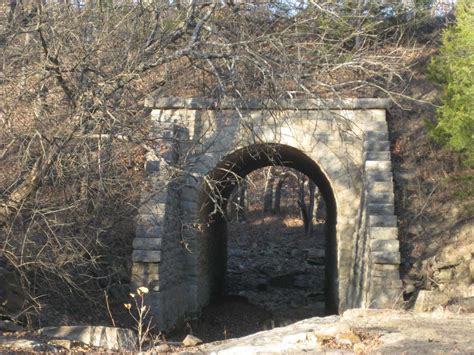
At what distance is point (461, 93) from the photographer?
39.3 feet

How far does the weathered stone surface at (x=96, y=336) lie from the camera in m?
7.28

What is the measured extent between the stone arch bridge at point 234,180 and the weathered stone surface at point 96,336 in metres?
2.91

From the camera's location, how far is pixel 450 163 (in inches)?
513

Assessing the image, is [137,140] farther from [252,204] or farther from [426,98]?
[252,204]

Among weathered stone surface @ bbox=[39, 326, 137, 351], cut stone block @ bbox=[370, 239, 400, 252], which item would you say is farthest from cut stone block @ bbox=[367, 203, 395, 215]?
weathered stone surface @ bbox=[39, 326, 137, 351]

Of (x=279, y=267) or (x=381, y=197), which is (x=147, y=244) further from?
(x=279, y=267)

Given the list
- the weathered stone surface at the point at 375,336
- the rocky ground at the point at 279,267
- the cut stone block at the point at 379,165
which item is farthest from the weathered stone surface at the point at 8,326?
the rocky ground at the point at 279,267

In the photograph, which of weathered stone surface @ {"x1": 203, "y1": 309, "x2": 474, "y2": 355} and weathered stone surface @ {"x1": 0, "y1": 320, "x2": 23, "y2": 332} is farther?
weathered stone surface @ {"x1": 0, "y1": 320, "x2": 23, "y2": 332}

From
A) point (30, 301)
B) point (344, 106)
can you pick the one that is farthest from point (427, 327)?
point (344, 106)

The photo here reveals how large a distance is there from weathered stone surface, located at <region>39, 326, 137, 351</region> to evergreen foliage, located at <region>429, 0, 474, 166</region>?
7.01 meters

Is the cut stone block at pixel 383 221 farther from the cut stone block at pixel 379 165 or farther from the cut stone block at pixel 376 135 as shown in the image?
the cut stone block at pixel 376 135

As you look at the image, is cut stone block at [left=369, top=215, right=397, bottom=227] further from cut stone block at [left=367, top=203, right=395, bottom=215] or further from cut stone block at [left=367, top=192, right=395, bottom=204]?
cut stone block at [left=367, top=192, right=395, bottom=204]

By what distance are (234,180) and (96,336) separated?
4.74 metres

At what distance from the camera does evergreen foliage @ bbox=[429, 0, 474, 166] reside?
11.3 m
